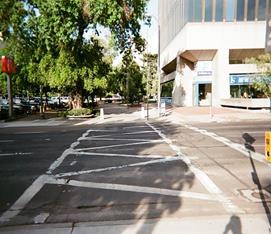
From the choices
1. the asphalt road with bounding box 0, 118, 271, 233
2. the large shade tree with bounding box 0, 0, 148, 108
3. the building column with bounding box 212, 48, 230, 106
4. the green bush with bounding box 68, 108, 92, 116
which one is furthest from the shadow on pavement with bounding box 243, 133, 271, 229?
the building column with bounding box 212, 48, 230, 106

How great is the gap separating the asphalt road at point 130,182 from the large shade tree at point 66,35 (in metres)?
13.0

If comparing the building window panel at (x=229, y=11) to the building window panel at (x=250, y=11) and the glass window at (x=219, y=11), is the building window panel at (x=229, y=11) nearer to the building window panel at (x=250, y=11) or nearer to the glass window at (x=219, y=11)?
the glass window at (x=219, y=11)

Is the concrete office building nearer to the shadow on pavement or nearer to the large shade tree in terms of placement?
the large shade tree

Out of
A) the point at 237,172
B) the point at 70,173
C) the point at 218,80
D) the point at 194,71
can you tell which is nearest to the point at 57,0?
the point at 70,173

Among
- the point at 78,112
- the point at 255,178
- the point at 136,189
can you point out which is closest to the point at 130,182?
the point at 136,189

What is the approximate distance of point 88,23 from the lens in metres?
26.9

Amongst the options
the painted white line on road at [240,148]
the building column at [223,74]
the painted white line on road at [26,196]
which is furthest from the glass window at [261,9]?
the painted white line on road at [26,196]

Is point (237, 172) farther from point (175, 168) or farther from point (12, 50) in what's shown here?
point (12, 50)

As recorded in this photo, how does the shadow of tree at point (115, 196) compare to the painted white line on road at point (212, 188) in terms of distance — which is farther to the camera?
the painted white line on road at point (212, 188)

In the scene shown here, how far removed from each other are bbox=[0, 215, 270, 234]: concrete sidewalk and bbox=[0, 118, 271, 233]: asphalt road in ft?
0.86

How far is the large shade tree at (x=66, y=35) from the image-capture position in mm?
23984

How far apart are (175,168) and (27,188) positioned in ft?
→ 12.8

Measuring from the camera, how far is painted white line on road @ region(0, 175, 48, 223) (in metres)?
6.32

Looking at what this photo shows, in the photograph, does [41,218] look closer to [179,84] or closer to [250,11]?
[250,11]
